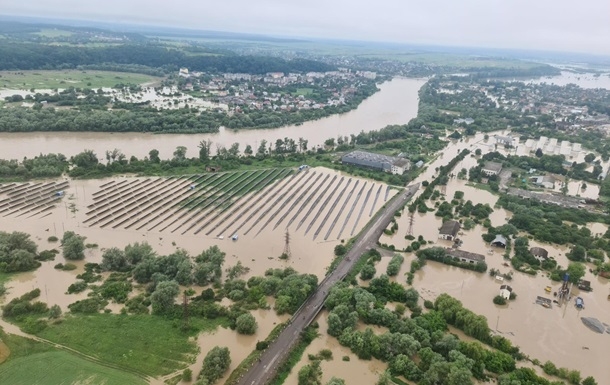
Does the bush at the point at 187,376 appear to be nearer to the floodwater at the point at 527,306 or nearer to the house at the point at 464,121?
the floodwater at the point at 527,306

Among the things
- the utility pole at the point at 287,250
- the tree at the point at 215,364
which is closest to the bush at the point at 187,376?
the tree at the point at 215,364

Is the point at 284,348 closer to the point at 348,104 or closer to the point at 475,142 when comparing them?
the point at 475,142

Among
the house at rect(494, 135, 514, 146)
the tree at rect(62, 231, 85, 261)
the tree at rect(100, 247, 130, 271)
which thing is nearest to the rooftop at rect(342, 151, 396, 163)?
the house at rect(494, 135, 514, 146)

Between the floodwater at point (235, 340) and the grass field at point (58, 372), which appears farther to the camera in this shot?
the floodwater at point (235, 340)

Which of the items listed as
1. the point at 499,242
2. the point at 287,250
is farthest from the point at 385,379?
the point at 499,242

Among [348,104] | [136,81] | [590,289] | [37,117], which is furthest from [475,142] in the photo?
[136,81]

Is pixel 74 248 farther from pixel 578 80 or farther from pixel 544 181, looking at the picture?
pixel 578 80
